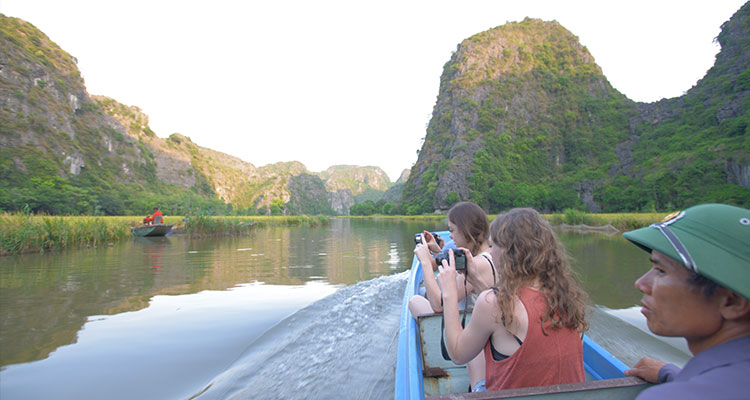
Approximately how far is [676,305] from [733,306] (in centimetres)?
14

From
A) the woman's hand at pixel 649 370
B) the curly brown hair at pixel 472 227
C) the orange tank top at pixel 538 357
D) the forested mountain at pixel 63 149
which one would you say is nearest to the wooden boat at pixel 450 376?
the woman's hand at pixel 649 370

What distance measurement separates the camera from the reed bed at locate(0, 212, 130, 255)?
1046 cm

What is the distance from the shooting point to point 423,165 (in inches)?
3846

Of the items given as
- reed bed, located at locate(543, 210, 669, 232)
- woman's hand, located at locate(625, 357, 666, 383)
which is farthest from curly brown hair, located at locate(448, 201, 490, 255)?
reed bed, located at locate(543, 210, 669, 232)

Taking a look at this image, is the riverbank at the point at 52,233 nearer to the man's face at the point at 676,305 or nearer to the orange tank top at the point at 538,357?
the orange tank top at the point at 538,357

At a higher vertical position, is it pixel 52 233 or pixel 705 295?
pixel 705 295

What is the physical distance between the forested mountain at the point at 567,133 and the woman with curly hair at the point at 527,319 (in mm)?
50870

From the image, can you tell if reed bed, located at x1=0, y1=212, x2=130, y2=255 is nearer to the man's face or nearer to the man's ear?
the man's face

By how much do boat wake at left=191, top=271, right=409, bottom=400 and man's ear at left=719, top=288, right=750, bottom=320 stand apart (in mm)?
3206

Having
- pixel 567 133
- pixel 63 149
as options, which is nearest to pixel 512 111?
pixel 567 133

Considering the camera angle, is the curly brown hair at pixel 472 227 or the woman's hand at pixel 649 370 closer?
the woman's hand at pixel 649 370

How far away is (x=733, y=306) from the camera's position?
2.75 feet

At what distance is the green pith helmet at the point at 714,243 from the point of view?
772 mm

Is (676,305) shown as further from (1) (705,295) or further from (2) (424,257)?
(2) (424,257)
